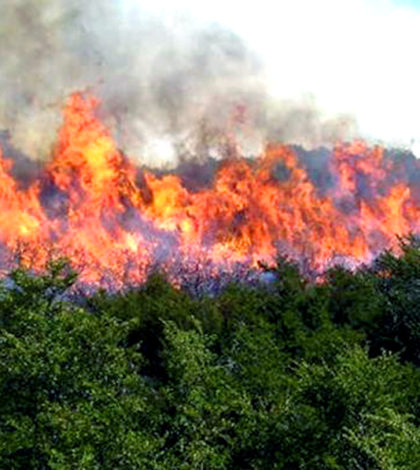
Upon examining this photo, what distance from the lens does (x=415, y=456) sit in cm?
2380

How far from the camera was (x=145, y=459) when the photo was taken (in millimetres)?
29500

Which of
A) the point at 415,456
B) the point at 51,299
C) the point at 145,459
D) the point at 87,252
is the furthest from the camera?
the point at 87,252

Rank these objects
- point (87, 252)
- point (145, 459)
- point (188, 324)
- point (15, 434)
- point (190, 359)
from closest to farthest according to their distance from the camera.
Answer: point (145, 459)
point (15, 434)
point (190, 359)
point (188, 324)
point (87, 252)

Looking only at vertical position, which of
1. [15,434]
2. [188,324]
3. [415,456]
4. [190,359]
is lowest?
[415,456]

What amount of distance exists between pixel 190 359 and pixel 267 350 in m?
10.6

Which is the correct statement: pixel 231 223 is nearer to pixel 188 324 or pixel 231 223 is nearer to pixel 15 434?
pixel 188 324

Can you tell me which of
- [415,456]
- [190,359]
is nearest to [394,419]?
[415,456]

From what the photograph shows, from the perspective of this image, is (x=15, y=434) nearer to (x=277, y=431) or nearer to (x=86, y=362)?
(x=86, y=362)

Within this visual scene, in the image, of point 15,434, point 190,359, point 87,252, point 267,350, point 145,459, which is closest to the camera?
point 145,459

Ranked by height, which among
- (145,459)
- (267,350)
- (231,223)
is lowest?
(145,459)

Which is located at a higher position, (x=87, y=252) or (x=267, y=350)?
(x=87, y=252)

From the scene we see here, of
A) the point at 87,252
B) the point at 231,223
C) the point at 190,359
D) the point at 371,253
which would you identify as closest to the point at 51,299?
the point at 190,359

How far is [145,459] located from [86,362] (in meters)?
7.17

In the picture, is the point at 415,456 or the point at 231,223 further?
the point at 231,223
